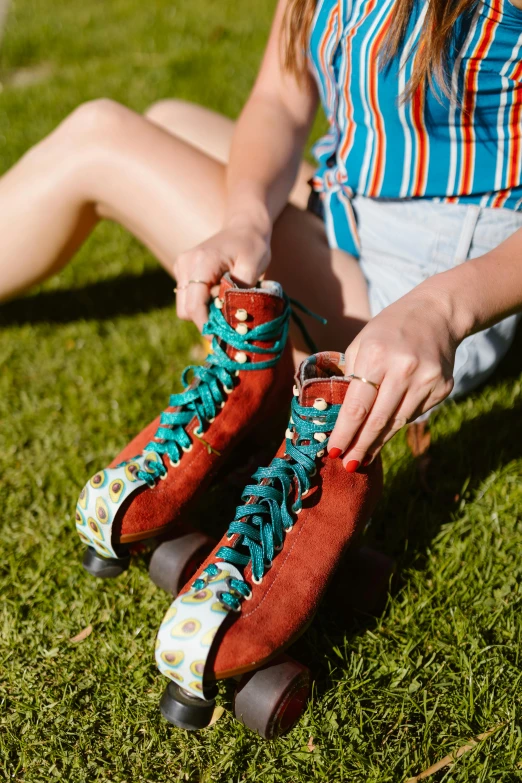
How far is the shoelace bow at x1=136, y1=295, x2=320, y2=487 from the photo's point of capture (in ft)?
5.25

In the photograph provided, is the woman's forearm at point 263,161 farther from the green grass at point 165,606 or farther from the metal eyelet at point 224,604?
the metal eyelet at point 224,604

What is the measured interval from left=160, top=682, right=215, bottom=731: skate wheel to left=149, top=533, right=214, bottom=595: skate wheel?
0.94ft

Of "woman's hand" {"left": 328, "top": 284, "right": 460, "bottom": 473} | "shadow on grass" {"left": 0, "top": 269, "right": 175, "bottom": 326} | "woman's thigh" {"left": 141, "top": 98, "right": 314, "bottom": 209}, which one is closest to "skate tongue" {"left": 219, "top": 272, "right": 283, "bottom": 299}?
"woman's hand" {"left": 328, "top": 284, "right": 460, "bottom": 473}

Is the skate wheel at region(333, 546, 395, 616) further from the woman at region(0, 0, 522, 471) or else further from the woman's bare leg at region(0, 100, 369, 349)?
the woman's bare leg at region(0, 100, 369, 349)

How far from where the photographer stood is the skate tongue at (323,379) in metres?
1.35

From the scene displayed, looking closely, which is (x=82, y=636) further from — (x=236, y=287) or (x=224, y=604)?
(x=236, y=287)

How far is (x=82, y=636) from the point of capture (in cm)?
172

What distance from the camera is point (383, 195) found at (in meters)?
1.84

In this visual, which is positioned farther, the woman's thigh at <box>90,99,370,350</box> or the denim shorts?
the woman's thigh at <box>90,99,370,350</box>

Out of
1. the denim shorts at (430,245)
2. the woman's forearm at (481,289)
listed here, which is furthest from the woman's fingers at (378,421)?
the denim shorts at (430,245)

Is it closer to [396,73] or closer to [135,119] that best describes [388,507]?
[396,73]

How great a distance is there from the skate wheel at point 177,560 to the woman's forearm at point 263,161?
0.76m

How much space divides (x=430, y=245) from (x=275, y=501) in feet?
2.60

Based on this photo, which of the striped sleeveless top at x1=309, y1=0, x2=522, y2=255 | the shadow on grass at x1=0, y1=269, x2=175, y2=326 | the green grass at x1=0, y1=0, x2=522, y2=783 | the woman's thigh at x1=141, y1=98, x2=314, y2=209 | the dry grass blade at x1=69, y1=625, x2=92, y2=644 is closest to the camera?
the green grass at x1=0, y1=0, x2=522, y2=783
